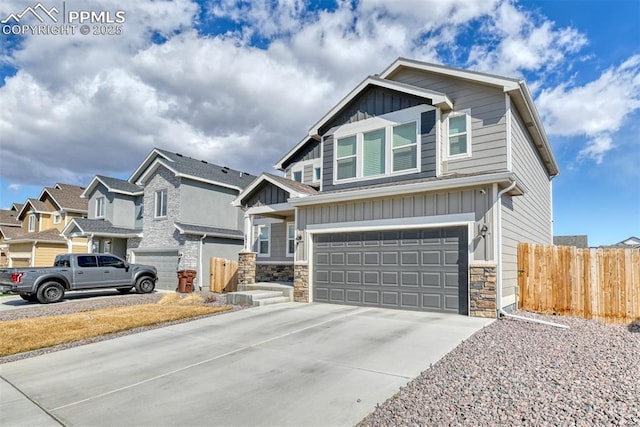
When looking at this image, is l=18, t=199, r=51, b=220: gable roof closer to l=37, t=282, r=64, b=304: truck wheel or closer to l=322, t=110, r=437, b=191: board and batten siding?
l=37, t=282, r=64, b=304: truck wheel

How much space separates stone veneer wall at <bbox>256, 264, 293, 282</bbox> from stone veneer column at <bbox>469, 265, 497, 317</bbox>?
8515 millimetres

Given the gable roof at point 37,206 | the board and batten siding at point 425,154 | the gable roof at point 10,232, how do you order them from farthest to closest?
the gable roof at point 10,232, the gable roof at point 37,206, the board and batten siding at point 425,154

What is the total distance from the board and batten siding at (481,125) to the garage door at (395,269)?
2.47m

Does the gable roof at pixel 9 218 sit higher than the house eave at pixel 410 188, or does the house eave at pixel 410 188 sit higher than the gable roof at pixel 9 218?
the gable roof at pixel 9 218

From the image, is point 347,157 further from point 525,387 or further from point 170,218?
point 170,218

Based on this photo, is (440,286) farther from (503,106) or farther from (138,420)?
(138,420)

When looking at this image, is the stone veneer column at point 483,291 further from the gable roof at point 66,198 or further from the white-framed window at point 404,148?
the gable roof at point 66,198

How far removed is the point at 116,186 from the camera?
23.5m

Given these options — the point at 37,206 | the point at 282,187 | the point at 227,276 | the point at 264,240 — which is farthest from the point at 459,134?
the point at 37,206

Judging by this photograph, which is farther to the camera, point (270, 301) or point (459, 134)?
point (270, 301)

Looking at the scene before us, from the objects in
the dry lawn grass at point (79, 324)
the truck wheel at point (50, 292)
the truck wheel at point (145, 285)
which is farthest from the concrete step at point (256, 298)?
the truck wheel at point (50, 292)

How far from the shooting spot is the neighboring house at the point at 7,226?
104 feet

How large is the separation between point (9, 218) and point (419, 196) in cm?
4302

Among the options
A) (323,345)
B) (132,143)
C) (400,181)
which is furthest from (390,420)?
(132,143)
